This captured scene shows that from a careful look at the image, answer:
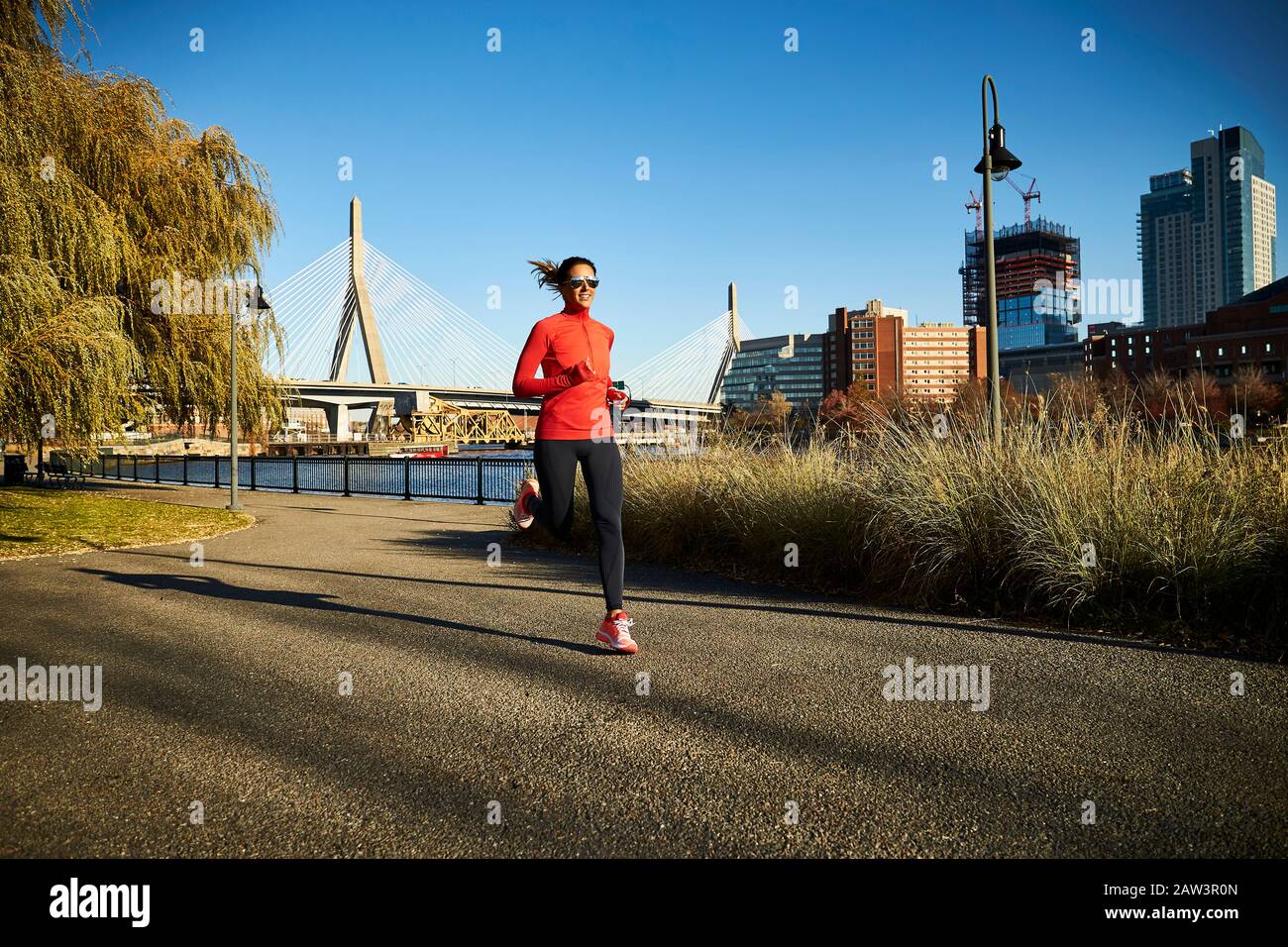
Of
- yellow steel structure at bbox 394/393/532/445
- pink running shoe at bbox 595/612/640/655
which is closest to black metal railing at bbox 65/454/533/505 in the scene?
pink running shoe at bbox 595/612/640/655

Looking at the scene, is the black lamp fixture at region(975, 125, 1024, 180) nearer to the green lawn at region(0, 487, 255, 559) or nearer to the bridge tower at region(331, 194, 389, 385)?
the green lawn at region(0, 487, 255, 559)

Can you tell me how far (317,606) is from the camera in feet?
20.3

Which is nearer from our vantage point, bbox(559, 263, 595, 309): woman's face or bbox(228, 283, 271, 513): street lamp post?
bbox(559, 263, 595, 309): woman's face

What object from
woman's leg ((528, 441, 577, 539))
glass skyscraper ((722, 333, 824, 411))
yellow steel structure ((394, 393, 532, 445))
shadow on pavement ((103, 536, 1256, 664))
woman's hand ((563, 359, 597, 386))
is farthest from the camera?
glass skyscraper ((722, 333, 824, 411))

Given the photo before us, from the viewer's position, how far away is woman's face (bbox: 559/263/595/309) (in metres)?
4.71

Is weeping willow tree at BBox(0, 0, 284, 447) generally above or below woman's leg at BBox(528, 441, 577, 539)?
above

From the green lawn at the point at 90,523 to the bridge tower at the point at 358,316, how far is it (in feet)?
100

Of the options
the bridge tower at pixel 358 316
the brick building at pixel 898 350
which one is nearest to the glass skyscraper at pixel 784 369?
the brick building at pixel 898 350

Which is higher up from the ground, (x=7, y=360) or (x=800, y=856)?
(x=7, y=360)

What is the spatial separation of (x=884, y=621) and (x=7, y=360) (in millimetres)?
10477

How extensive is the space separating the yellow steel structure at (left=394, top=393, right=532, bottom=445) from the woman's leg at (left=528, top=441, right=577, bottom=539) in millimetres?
44250

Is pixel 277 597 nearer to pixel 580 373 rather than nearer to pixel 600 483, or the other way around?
pixel 600 483
